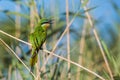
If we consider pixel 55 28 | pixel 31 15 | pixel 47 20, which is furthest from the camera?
pixel 55 28

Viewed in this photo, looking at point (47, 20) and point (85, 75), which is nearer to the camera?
point (47, 20)

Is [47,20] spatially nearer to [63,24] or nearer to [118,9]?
[118,9]

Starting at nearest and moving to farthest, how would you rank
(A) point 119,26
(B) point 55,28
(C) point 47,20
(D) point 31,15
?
1. (C) point 47,20
2. (D) point 31,15
3. (B) point 55,28
4. (A) point 119,26

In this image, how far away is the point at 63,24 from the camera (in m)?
2.33

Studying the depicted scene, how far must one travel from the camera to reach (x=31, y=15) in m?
2.04

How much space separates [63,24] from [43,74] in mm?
533

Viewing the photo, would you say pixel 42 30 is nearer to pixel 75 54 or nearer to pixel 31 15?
pixel 31 15

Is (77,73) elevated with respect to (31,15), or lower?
lower

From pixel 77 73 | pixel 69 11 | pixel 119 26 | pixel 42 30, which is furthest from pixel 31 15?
pixel 119 26

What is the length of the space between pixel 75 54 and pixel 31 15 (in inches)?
20.2

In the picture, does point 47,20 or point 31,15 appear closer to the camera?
point 47,20

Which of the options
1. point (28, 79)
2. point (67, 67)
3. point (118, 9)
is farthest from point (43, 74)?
point (118, 9)

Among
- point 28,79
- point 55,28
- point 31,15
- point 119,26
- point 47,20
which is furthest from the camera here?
point 119,26

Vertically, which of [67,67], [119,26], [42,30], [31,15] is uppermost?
[42,30]
